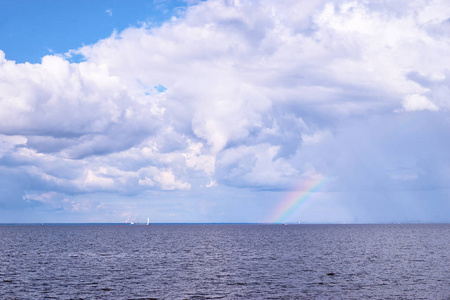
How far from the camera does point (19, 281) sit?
67.8m

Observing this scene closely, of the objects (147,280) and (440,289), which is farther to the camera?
(147,280)

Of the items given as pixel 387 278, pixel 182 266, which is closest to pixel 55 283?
pixel 182 266

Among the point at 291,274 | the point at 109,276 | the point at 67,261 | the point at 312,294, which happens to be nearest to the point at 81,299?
the point at 109,276

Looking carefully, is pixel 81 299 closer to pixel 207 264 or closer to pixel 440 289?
pixel 207 264

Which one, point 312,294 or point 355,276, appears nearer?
point 312,294

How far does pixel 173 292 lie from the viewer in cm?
5981

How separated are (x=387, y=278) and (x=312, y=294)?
68.4 ft

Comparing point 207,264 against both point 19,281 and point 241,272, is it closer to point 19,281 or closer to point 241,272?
point 241,272

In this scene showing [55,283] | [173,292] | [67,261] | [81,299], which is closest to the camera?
[81,299]

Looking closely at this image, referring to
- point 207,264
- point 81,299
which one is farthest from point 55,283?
point 207,264

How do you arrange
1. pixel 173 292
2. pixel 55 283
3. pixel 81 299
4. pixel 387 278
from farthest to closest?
pixel 387 278, pixel 55 283, pixel 173 292, pixel 81 299

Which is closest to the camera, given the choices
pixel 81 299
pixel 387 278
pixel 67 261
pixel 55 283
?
pixel 81 299

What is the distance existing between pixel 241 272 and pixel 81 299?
33446mm

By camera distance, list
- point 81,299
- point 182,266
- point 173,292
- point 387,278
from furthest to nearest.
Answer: point 182,266 → point 387,278 → point 173,292 → point 81,299
